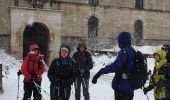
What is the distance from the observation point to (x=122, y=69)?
8.04m

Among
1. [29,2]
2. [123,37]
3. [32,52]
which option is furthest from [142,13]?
[123,37]

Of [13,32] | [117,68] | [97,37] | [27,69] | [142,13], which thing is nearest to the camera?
[117,68]

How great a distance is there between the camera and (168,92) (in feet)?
31.1

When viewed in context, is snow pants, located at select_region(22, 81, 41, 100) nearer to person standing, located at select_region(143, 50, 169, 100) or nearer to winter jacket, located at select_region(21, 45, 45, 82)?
winter jacket, located at select_region(21, 45, 45, 82)

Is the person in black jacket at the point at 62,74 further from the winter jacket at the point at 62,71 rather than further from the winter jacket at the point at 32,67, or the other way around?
the winter jacket at the point at 32,67

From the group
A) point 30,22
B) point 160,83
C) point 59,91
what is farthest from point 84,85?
point 30,22

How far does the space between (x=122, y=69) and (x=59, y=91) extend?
2.56m

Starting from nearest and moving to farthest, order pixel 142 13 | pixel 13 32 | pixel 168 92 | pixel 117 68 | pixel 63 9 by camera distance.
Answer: pixel 117 68 < pixel 168 92 < pixel 13 32 < pixel 63 9 < pixel 142 13

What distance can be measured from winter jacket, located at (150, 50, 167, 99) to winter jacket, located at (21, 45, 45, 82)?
329cm

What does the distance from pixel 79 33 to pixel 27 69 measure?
18836 millimetres

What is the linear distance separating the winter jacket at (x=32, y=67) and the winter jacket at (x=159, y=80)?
3.29m

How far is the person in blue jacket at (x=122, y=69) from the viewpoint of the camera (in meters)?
8.00

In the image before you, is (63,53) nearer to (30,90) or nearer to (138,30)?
(30,90)

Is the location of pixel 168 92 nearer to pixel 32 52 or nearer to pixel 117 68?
pixel 117 68
